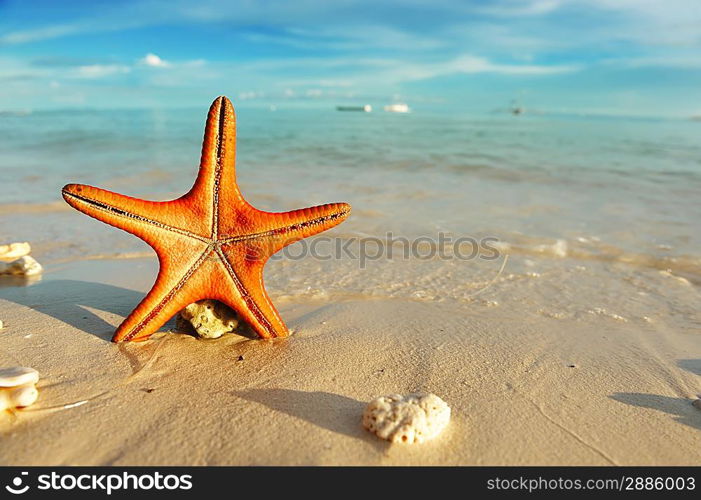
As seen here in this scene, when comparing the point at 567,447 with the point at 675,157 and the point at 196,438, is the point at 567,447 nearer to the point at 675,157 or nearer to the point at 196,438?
the point at 196,438

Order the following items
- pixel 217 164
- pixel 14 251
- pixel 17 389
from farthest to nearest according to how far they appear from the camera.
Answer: pixel 14 251, pixel 217 164, pixel 17 389

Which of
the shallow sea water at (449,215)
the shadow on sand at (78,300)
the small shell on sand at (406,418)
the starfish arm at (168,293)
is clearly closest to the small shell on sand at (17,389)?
the starfish arm at (168,293)

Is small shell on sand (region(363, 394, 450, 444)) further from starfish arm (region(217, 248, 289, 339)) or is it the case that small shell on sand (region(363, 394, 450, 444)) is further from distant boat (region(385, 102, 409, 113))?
distant boat (region(385, 102, 409, 113))

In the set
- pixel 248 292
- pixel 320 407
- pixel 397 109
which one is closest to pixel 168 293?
pixel 248 292

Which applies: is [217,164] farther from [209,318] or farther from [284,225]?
[209,318]

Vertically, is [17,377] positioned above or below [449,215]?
above

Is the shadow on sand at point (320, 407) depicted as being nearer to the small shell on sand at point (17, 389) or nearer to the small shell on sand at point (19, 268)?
the small shell on sand at point (17, 389)

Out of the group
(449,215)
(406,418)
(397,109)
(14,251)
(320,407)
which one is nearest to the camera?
(406,418)
